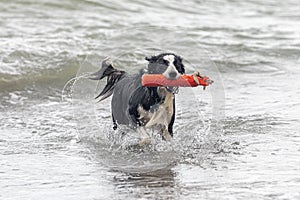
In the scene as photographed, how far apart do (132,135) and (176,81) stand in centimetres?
76

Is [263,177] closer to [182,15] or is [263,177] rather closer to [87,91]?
[87,91]

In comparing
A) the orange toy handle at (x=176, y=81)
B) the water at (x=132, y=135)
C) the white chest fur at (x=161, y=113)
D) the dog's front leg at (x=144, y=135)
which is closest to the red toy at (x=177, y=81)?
the orange toy handle at (x=176, y=81)

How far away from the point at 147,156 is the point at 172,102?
44 cm

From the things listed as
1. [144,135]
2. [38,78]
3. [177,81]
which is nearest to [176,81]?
[177,81]

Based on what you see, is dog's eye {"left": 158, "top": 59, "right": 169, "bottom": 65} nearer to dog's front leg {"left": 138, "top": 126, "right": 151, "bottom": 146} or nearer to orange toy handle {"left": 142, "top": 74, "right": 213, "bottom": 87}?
orange toy handle {"left": 142, "top": 74, "right": 213, "bottom": 87}

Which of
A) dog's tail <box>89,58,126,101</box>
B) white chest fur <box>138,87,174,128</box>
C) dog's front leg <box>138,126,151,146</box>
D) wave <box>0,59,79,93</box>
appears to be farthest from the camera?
wave <box>0,59,79,93</box>

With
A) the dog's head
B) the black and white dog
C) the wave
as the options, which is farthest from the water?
the dog's head

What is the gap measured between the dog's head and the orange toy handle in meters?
0.03

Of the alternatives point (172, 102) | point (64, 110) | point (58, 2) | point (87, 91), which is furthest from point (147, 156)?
point (58, 2)

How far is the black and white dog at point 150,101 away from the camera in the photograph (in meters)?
5.76

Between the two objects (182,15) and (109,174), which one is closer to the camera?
(109,174)

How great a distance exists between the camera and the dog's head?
18.6 feet

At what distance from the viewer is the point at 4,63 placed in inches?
388

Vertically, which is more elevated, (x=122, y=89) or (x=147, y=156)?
(x=122, y=89)
